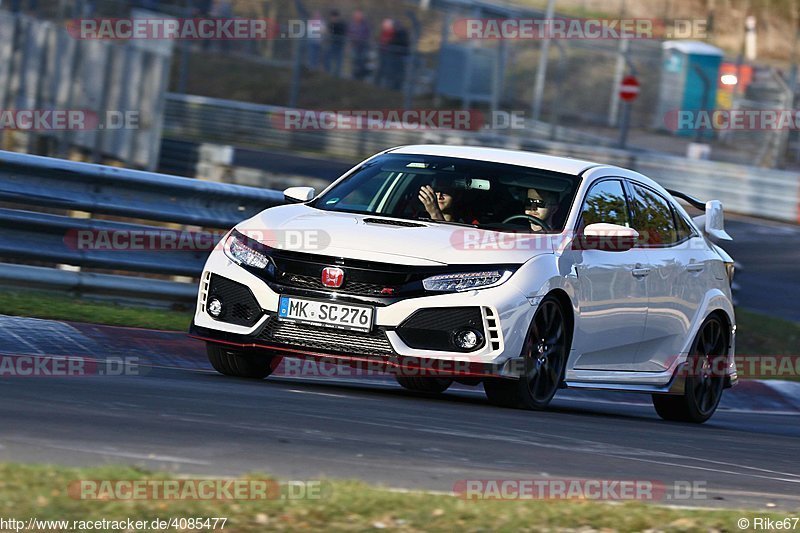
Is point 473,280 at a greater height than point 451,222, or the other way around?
point 451,222

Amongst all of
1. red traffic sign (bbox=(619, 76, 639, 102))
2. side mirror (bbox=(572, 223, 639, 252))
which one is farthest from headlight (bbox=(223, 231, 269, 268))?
red traffic sign (bbox=(619, 76, 639, 102))

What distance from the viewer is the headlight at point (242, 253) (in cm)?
868

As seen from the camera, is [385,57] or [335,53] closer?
[385,57]

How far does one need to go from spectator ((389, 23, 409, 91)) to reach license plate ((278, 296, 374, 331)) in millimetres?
27680

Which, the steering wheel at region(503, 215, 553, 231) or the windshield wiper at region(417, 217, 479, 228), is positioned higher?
the steering wheel at region(503, 215, 553, 231)

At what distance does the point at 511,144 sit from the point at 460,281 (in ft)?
77.2

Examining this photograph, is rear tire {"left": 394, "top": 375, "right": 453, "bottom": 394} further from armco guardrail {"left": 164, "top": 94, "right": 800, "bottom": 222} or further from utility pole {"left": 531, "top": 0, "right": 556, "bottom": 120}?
utility pole {"left": 531, "top": 0, "right": 556, "bottom": 120}

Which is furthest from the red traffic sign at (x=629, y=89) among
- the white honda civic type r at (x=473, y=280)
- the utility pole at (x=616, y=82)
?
the white honda civic type r at (x=473, y=280)

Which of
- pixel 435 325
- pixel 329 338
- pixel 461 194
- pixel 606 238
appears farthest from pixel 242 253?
pixel 606 238

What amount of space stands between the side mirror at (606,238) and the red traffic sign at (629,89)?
24.1 m

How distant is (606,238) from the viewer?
9445 mm

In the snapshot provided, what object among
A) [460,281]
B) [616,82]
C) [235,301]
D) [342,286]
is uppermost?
[616,82]

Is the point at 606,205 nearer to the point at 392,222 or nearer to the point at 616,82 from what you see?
the point at 392,222

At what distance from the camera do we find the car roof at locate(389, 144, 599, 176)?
9.70m
